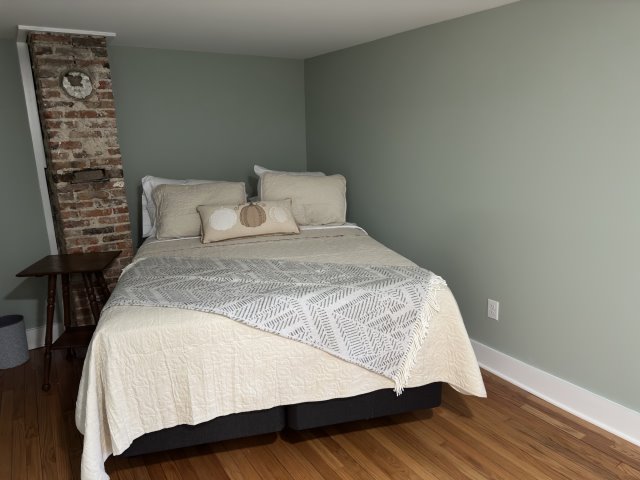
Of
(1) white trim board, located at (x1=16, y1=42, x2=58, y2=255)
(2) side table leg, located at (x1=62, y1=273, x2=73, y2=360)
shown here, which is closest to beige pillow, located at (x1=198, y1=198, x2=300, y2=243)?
(2) side table leg, located at (x1=62, y1=273, x2=73, y2=360)

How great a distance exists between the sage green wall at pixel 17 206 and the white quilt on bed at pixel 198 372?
5.95 feet

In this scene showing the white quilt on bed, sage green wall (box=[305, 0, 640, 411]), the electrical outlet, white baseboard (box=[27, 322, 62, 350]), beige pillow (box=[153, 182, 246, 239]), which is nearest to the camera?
the white quilt on bed

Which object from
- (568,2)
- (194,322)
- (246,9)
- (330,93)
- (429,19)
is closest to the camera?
(194,322)

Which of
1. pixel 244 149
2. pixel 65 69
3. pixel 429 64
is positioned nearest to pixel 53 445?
pixel 65 69

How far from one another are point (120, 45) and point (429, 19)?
2.21 m

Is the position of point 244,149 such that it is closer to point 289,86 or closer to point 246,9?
point 289,86

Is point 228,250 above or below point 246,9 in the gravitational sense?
below

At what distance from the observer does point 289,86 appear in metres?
4.28

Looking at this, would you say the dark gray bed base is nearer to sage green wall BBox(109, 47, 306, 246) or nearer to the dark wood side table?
the dark wood side table

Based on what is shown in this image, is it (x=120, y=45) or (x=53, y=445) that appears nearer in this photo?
(x=53, y=445)

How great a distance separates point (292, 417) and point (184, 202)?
5.50 ft

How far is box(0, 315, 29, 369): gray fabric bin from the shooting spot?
3096 millimetres

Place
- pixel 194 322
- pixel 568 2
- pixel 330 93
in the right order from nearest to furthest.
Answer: pixel 194 322 < pixel 568 2 < pixel 330 93

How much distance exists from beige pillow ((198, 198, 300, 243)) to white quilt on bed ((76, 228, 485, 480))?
3.68 feet
